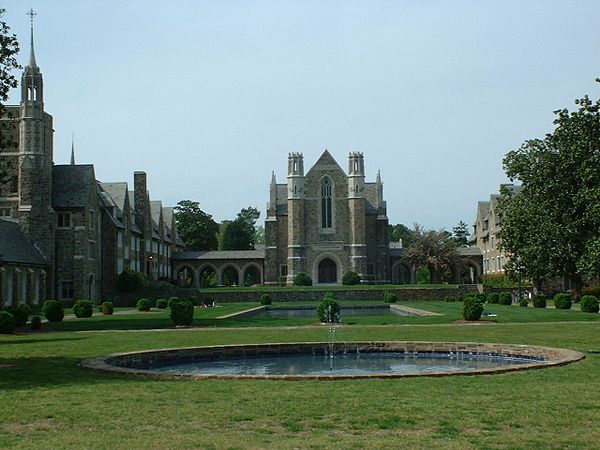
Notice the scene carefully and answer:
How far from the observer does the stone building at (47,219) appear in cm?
4734

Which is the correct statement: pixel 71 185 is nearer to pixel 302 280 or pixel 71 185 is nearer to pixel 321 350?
pixel 302 280

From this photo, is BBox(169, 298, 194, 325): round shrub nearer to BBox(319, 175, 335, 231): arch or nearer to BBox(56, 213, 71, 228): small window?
A: BBox(56, 213, 71, 228): small window

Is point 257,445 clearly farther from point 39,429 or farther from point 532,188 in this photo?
point 532,188

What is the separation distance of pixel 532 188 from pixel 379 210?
37103mm

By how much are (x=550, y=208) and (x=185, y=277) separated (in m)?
59.6

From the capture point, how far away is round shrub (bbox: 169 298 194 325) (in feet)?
93.5

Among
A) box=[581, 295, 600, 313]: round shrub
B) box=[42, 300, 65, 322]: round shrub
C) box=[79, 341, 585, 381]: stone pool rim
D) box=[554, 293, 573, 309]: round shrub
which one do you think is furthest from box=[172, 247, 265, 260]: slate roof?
box=[79, 341, 585, 381]: stone pool rim

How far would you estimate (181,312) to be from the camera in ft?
93.4

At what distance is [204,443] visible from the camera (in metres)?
7.57

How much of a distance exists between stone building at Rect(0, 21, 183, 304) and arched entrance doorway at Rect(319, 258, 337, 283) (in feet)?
78.5

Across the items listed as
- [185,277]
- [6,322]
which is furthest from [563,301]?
[185,277]

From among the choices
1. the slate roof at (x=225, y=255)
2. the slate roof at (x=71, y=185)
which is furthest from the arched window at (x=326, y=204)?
the slate roof at (x=71, y=185)

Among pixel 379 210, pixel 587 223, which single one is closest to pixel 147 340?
pixel 587 223

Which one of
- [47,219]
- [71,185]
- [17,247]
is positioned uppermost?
[71,185]
